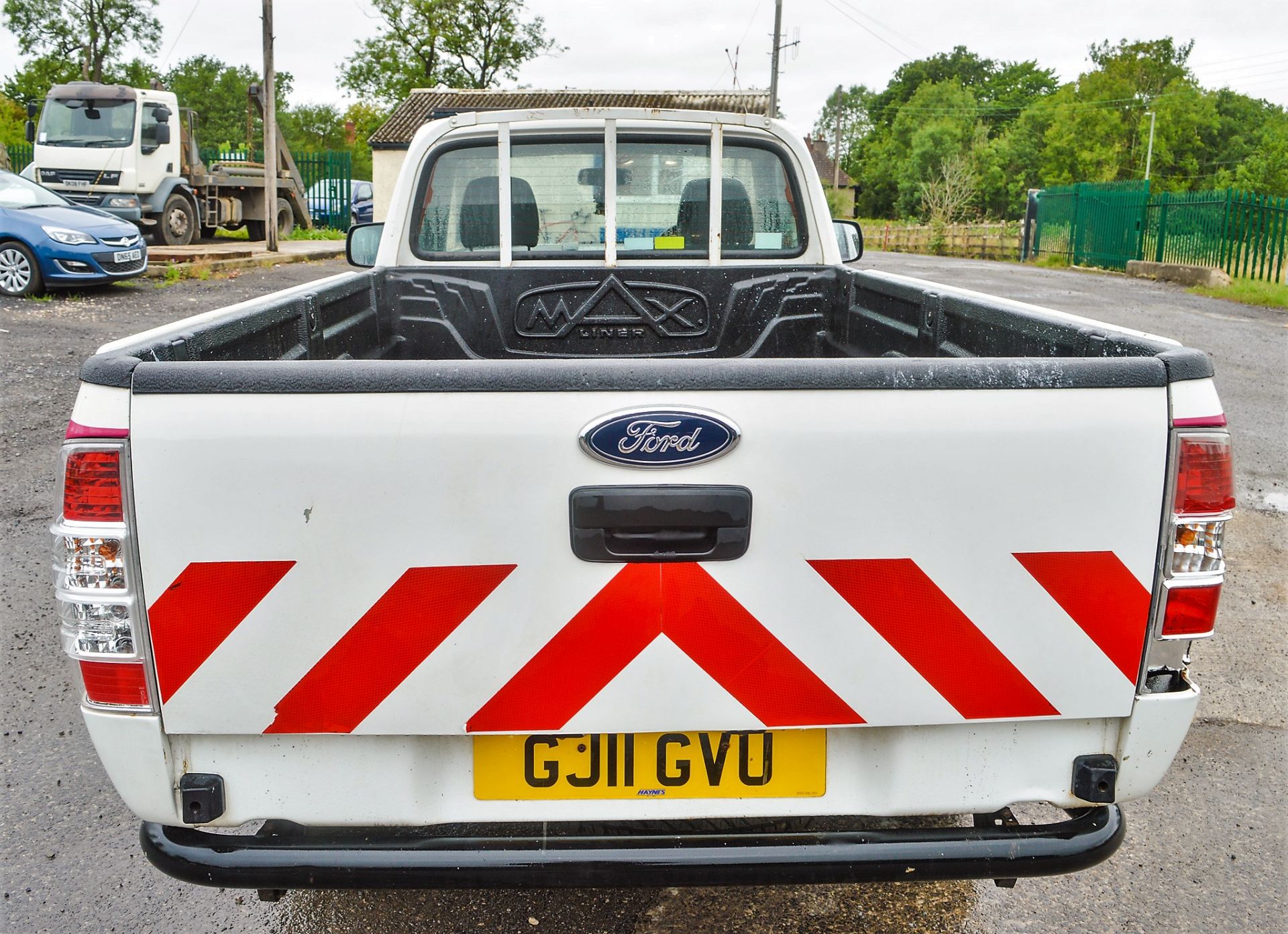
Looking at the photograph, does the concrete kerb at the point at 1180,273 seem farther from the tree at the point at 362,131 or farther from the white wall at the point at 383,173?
the tree at the point at 362,131

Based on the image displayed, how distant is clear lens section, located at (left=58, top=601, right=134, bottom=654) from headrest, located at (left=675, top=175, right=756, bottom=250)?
307cm

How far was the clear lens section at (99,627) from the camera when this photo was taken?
1.87m

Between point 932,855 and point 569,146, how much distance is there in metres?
3.36

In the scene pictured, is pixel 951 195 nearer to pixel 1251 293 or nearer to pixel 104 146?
pixel 1251 293

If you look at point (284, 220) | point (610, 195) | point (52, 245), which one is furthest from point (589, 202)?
point (284, 220)

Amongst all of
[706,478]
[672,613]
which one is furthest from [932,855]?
[706,478]

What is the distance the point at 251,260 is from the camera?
1870cm

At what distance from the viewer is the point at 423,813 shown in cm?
199

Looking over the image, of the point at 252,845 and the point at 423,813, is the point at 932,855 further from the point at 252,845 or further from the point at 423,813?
the point at 252,845

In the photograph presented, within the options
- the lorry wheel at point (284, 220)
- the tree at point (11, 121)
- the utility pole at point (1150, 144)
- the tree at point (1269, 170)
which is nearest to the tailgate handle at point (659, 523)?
the lorry wheel at point (284, 220)

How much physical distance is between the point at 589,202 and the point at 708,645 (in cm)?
291

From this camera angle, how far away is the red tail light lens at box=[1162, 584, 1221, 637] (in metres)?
1.95

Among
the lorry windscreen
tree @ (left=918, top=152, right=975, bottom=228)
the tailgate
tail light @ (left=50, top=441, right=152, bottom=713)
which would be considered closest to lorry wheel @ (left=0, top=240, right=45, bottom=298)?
the lorry windscreen

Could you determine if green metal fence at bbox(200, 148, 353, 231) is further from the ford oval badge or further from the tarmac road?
the ford oval badge
